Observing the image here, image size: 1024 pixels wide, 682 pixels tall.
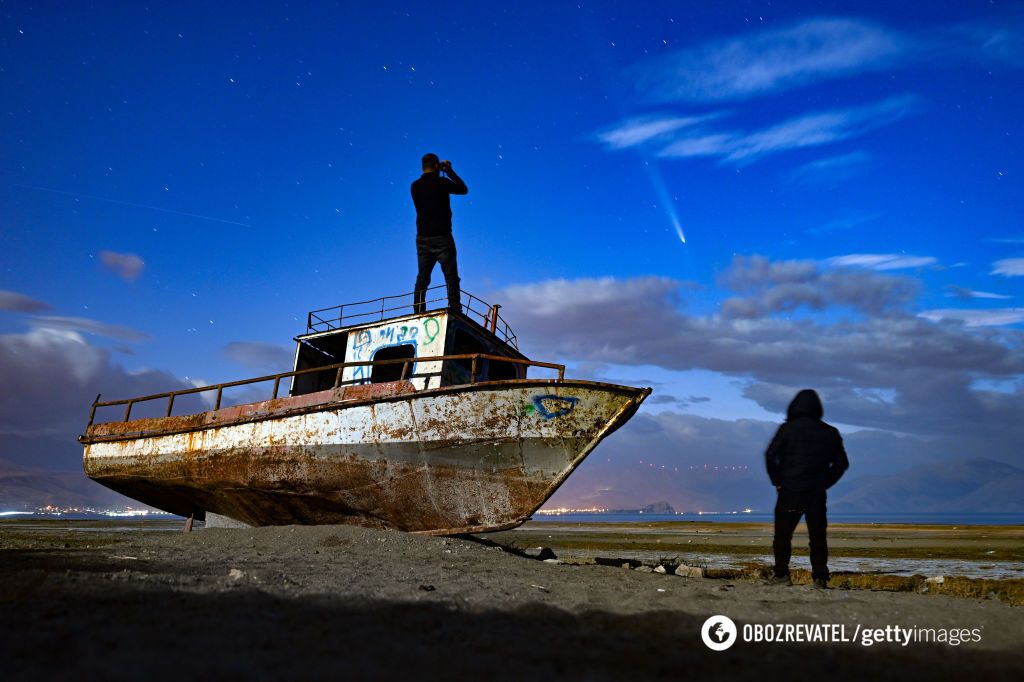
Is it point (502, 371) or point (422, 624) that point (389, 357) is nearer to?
point (502, 371)

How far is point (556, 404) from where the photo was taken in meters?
8.87

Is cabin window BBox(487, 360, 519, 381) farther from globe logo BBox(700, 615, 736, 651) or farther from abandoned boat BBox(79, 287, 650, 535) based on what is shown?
globe logo BBox(700, 615, 736, 651)

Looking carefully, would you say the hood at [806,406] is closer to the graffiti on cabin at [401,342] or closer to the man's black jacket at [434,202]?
the graffiti on cabin at [401,342]

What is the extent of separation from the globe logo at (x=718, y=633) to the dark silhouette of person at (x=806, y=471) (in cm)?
289

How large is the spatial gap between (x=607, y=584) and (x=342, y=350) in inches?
359

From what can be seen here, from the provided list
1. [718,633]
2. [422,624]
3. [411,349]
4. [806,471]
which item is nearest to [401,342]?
[411,349]

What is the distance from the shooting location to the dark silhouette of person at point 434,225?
12250mm

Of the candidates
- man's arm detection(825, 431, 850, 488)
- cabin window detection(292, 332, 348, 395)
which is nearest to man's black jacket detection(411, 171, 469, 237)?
cabin window detection(292, 332, 348, 395)

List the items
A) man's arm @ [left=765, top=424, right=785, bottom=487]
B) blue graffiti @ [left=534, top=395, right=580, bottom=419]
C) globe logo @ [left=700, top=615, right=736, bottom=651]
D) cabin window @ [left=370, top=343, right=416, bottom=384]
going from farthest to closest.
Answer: cabin window @ [left=370, top=343, right=416, bottom=384] → blue graffiti @ [left=534, top=395, right=580, bottom=419] → man's arm @ [left=765, top=424, right=785, bottom=487] → globe logo @ [left=700, top=615, right=736, bottom=651]

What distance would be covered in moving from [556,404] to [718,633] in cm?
518

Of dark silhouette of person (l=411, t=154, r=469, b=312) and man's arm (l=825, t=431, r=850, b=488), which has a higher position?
dark silhouette of person (l=411, t=154, r=469, b=312)

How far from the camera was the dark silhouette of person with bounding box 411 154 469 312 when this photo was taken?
40.2 feet

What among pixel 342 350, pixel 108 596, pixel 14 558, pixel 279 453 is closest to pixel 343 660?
pixel 108 596

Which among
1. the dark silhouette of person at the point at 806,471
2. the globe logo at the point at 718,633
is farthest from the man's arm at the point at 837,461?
A: the globe logo at the point at 718,633
